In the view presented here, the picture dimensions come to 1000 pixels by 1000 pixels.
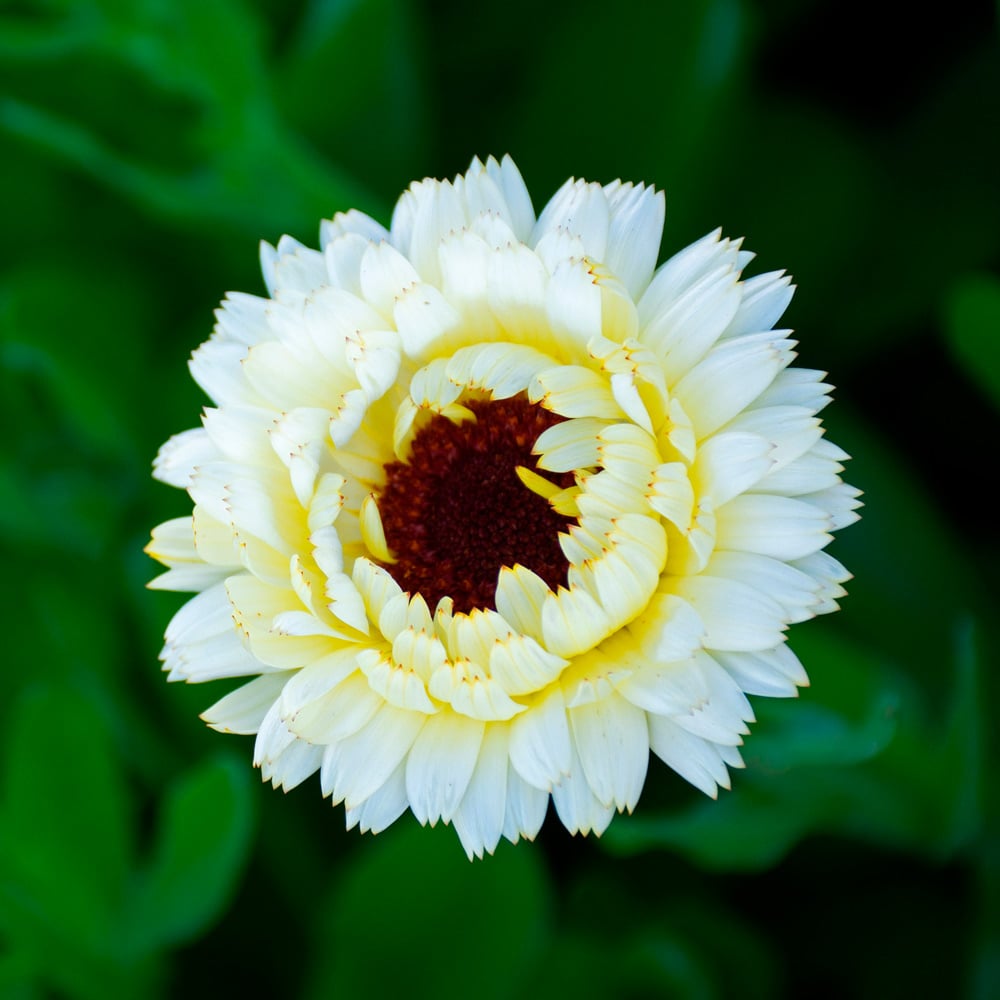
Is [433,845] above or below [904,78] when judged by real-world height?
below

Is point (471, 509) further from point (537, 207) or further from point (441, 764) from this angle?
point (537, 207)

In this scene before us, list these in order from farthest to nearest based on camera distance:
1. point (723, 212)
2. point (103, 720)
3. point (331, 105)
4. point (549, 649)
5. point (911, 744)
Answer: point (723, 212) < point (331, 105) < point (103, 720) < point (911, 744) < point (549, 649)

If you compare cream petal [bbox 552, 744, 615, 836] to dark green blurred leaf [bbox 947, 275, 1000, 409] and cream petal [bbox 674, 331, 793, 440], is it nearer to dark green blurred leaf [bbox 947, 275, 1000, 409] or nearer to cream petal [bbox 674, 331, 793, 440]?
cream petal [bbox 674, 331, 793, 440]

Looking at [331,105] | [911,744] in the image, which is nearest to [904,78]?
[331,105]

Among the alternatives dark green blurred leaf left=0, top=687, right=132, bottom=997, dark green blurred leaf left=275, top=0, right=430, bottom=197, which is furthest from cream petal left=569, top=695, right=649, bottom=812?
dark green blurred leaf left=275, top=0, right=430, bottom=197

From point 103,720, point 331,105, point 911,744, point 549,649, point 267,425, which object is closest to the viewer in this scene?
point 549,649

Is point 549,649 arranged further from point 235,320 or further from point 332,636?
point 235,320
